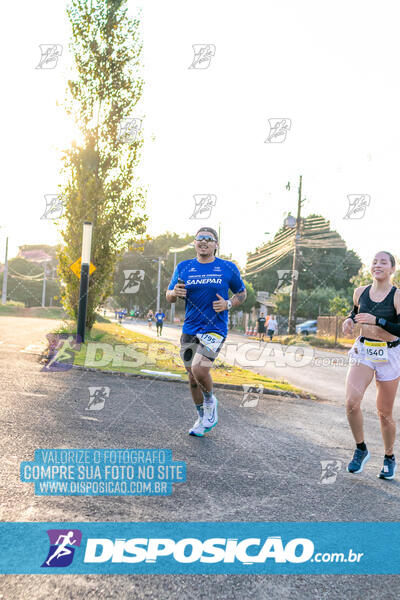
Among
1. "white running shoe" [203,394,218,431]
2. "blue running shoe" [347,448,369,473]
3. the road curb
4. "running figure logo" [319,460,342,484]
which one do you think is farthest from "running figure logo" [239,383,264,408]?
"blue running shoe" [347,448,369,473]

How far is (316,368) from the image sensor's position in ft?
54.5

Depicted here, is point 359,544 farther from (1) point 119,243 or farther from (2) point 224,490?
(1) point 119,243

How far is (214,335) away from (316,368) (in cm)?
1233

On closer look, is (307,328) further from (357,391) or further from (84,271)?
(357,391)

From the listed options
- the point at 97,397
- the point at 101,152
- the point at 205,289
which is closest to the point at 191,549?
the point at 205,289

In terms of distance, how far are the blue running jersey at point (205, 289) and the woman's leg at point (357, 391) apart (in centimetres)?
136

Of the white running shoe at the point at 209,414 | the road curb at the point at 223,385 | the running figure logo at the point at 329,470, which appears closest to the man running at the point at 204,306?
the white running shoe at the point at 209,414

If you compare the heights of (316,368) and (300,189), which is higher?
(300,189)

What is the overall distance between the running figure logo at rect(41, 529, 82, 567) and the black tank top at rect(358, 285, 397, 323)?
9.57 feet

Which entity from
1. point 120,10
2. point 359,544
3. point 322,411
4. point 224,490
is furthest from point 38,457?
point 120,10

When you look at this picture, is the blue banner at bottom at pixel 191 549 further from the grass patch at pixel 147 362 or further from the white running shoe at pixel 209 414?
the grass patch at pixel 147 362

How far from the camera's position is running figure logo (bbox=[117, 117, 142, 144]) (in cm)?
1577

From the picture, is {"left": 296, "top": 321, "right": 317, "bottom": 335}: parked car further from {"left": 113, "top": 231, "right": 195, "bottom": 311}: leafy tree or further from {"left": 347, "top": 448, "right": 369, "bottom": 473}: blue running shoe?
{"left": 347, "top": 448, "right": 369, "bottom": 473}: blue running shoe

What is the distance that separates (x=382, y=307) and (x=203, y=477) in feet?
6.67
